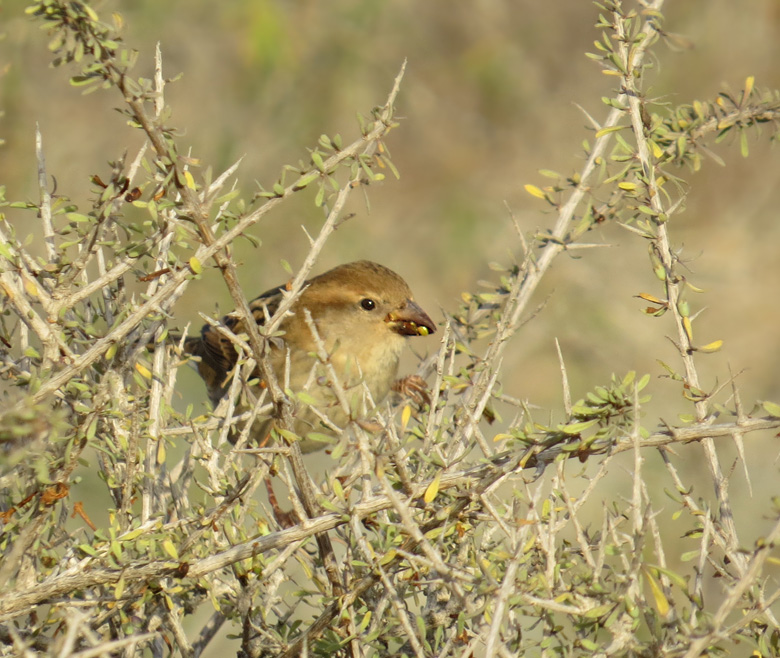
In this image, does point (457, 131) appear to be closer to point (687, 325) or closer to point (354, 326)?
point (354, 326)

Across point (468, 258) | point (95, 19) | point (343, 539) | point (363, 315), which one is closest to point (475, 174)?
point (468, 258)

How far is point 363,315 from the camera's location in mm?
4453

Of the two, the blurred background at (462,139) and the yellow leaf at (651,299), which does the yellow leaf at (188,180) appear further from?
the blurred background at (462,139)

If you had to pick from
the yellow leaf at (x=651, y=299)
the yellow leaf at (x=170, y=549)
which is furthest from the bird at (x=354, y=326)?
the yellow leaf at (x=170, y=549)

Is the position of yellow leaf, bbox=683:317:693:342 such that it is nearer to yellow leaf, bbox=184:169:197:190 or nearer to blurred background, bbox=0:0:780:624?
yellow leaf, bbox=184:169:197:190

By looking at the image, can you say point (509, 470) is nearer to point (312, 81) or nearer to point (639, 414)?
point (639, 414)

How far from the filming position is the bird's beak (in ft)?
14.4

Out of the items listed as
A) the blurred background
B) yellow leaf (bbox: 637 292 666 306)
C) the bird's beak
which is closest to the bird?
the bird's beak

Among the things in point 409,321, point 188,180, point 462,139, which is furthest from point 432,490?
point 462,139

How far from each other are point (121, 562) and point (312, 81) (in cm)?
727

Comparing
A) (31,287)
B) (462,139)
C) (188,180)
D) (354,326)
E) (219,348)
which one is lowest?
(31,287)

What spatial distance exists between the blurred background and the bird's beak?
219 centimetres

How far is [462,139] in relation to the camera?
989cm

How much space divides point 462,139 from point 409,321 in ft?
19.0
